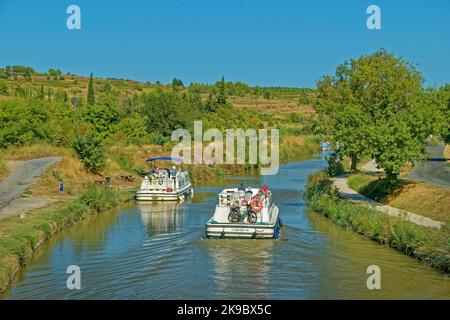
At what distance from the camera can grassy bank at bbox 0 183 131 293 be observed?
64.8 feet

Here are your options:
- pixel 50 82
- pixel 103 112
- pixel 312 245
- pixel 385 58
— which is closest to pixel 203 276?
pixel 312 245

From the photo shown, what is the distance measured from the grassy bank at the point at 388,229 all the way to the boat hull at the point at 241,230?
15.7ft

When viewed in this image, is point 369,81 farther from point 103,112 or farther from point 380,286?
point 103,112

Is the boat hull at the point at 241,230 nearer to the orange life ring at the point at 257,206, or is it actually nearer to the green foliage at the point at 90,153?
the orange life ring at the point at 257,206

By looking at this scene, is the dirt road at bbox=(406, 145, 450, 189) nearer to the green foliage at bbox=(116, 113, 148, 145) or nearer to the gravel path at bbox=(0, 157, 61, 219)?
the gravel path at bbox=(0, 157, 61, 219)

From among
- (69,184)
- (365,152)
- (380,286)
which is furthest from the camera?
(69,184)

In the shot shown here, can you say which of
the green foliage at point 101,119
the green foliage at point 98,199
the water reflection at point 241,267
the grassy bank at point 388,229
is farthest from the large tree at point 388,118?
the green foliage at point 101,119

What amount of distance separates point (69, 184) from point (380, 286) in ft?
88.7

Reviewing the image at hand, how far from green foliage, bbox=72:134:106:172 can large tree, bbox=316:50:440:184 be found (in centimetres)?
1772

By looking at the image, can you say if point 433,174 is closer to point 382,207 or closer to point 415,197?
point 415,197

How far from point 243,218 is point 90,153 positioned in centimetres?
2236

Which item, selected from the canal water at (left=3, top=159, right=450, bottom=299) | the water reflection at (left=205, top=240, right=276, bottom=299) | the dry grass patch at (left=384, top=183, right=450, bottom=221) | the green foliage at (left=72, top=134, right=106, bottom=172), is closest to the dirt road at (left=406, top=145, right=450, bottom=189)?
the dry grass patch at (left=384, top=183, right=450, bottom=221)

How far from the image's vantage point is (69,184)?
39969mm

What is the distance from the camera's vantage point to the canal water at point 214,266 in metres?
17.9
